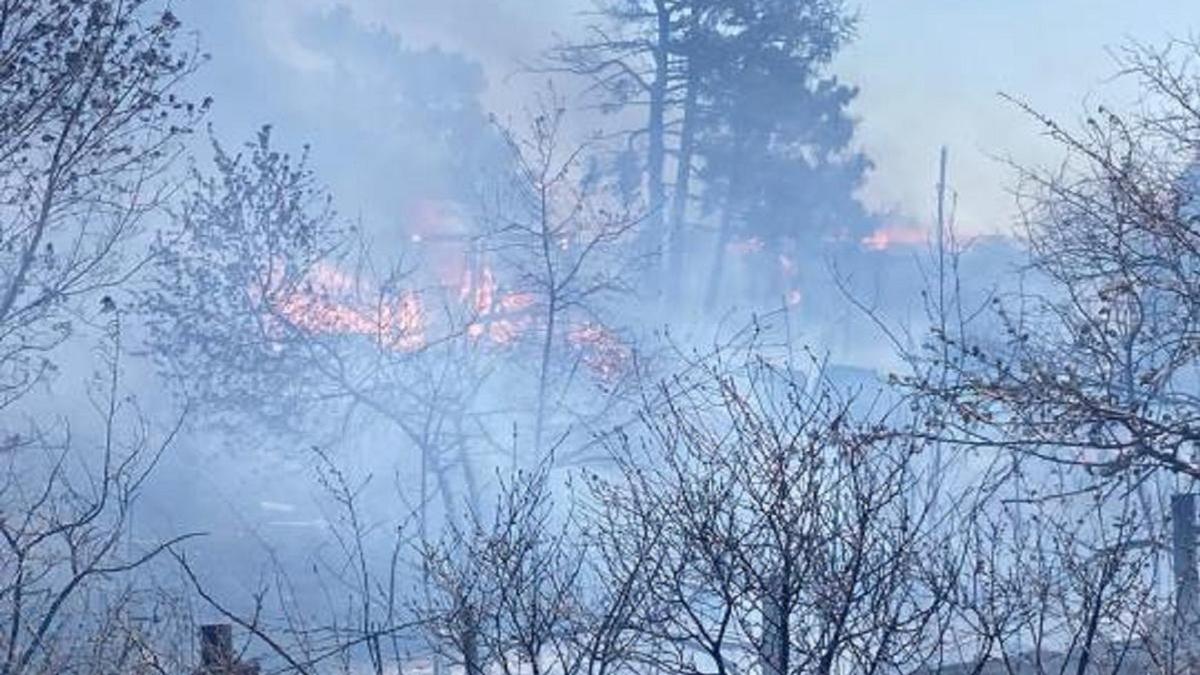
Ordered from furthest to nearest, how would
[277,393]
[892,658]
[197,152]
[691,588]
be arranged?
[197,152], [277,393], [691,588], [892,658]

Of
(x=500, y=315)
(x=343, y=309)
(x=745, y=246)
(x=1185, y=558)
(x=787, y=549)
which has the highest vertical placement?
(x=745, y=246)

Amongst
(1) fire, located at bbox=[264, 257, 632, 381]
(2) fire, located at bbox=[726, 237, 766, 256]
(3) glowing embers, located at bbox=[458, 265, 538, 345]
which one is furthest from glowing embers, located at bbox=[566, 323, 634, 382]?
(2) fire, located at bbox=[726, 237, 766, 256]

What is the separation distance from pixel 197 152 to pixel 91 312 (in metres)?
6.06

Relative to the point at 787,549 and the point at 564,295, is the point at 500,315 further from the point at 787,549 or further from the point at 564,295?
the point at 787,549

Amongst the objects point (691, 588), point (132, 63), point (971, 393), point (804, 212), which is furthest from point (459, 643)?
point (804, 212)

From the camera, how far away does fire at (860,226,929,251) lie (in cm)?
3916

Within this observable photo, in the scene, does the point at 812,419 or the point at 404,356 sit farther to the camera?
the point at 404,356

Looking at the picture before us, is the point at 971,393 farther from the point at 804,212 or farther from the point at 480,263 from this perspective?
the point at 804,212

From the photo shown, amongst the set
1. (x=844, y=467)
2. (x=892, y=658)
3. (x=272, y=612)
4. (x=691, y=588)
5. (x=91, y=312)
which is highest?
(x=91, y=312)

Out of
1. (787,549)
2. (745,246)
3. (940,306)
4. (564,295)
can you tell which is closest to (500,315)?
(564,295)

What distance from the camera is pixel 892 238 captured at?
42.2 meters

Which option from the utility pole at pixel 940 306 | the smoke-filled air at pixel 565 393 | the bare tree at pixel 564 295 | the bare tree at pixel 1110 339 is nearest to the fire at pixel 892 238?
the smoke-filled air at pixel 565 393

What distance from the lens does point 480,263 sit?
2405 centimetres

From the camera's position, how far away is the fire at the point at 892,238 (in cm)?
3916
